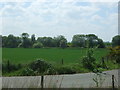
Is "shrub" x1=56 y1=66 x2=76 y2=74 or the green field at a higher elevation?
the green field

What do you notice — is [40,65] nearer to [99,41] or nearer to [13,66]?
[13,66]

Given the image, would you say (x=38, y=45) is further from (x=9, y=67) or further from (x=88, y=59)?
(x=9, y=67)

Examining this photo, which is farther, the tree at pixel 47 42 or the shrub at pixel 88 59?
the tree at pixel 47 42

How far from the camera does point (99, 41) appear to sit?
22875 mm

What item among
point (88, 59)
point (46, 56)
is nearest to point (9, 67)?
point (88, 59)

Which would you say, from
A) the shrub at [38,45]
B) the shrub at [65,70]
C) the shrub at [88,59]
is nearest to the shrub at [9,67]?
the shrub at [65,70]

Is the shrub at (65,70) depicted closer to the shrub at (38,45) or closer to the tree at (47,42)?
the shrub at (38,45)

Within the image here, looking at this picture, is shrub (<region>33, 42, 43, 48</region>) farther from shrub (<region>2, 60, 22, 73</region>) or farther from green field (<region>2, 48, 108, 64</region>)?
shrub (<region>2, 60, 22, 73</region>)

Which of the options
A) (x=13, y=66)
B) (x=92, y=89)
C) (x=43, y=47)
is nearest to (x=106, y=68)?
(x=13, y=66)

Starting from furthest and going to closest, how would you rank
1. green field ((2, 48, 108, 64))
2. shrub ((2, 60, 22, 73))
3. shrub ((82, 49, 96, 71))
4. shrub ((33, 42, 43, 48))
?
1. shrub ((33, 42, 43, 48))
2. green field ((2, 48, 108, 64))
3. shrub ((82, 49, 96, 71))
4. shrub ((2, 60, 22, 73))

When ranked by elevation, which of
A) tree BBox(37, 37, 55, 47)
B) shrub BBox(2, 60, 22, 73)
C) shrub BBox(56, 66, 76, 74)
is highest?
tree BBox(37, 37, 55, 47)

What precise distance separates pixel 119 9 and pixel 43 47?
2642 centimetres

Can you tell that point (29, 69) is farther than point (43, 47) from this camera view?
No

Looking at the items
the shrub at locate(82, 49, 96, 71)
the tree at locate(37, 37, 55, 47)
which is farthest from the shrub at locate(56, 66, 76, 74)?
the tree at locate(37, 37, 55, 47)
